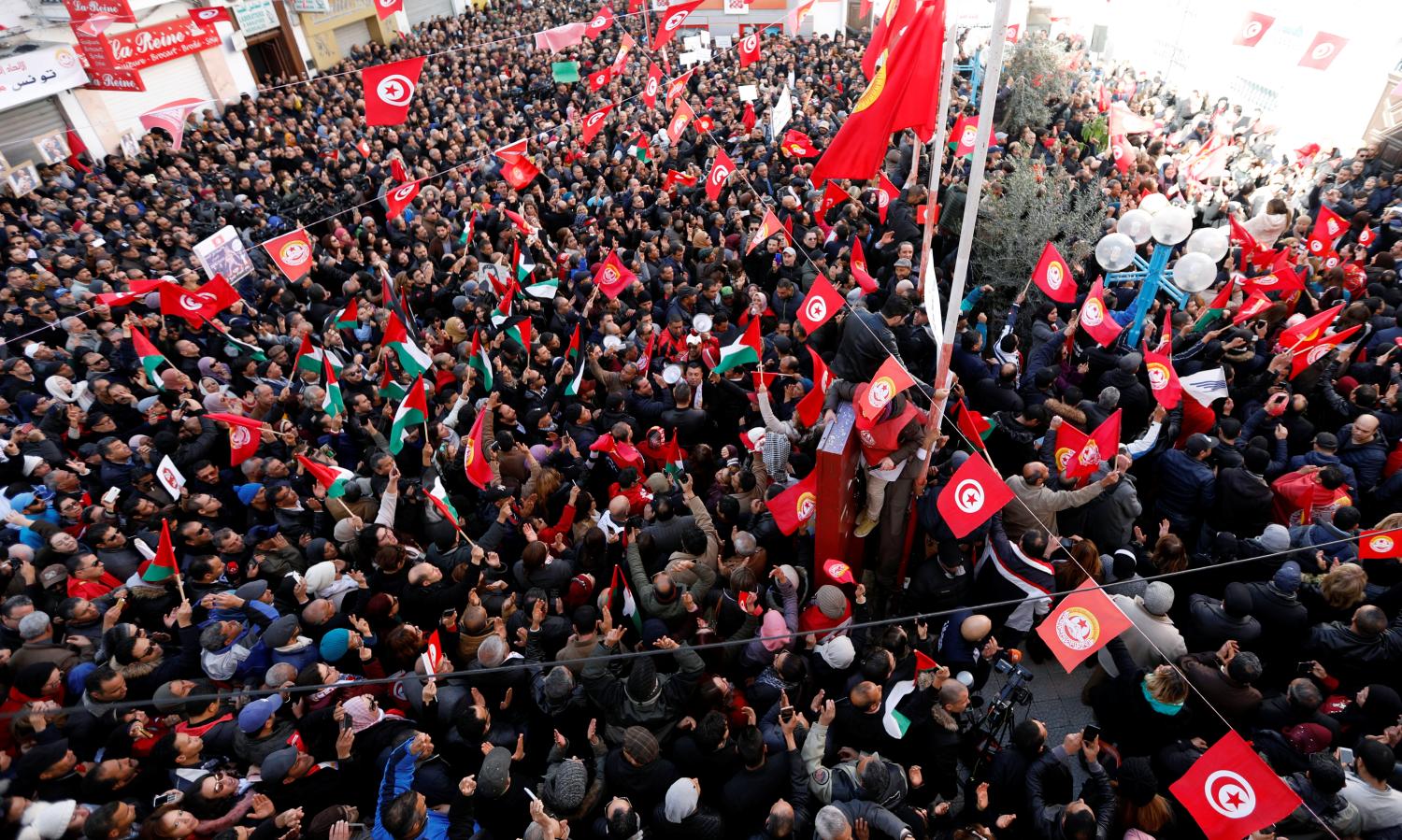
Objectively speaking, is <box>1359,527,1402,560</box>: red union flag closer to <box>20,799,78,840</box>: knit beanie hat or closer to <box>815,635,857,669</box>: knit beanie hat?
<box>815,635,857,669</box>: knit beanie hat

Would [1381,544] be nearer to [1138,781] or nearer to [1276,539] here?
[1276,539]

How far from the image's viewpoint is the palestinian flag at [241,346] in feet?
26.8

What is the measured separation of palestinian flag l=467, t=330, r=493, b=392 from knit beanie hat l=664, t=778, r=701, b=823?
4.58 m

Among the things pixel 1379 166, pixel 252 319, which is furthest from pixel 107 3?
pixel 1379 166

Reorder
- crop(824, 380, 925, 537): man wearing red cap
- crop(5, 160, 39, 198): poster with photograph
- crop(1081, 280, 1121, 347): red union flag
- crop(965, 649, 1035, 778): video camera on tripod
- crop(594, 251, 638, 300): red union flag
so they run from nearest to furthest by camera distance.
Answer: crop(965, 649, 1035, 778): video camera on tripod → crop(824, 380, 925, 537): man wearing red cap → crop(1081, 280, 1121, 347): red union flag → crop(594, 251, 638, 300): red union flag → crop(5, 160, 39, 198): poster with photograph

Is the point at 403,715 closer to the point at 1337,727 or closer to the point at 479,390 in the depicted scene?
the point at 479,390

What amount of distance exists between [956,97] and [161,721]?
1781 centimetres

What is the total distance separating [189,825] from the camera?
330cm

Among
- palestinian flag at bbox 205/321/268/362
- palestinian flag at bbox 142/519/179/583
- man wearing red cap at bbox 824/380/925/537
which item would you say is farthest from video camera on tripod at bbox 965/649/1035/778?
palestinian flag at bbox 205/321/268/362

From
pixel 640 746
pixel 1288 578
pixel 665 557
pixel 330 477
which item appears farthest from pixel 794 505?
A: pixel 330 477

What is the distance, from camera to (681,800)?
3.42m

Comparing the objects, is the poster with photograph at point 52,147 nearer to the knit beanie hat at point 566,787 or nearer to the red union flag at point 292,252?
the red union flag at point 292,252

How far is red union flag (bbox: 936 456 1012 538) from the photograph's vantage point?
14.2 ft

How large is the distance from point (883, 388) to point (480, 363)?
14.5 feet
